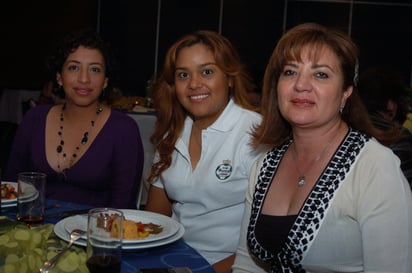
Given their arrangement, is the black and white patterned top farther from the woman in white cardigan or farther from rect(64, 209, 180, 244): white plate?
rect(64, 209, 180, 244): white plate

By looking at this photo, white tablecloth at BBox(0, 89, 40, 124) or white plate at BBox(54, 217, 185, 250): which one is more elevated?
white plate at BBox(54, 217, 185, 250)

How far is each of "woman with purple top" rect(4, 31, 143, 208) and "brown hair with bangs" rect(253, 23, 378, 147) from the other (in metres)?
0.86

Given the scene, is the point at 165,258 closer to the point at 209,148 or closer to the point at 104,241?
the point at 104,241

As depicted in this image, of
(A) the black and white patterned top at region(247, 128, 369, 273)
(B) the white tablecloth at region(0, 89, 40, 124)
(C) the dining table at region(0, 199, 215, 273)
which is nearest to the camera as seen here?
(C) the dining table at region(0, 199, 215, 273)

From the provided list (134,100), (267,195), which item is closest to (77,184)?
(267,195)

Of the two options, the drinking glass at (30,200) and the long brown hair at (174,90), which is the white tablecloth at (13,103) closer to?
the long brown hair at (174,90)

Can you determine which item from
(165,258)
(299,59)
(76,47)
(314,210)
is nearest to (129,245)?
(165,258)

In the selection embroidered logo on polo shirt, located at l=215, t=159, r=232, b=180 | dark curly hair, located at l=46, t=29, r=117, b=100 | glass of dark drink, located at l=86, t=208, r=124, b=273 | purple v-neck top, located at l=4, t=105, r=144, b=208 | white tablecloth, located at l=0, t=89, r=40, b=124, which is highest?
dark curly hair, located at l=46, t=29, r=117, b=100

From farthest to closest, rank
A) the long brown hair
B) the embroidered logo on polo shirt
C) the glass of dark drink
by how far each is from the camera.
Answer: the long brown hair → the embroidered logo on polo shirt → the glass of dark drink

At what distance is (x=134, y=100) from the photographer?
18.9ft

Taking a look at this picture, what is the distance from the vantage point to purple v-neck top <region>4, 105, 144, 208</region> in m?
2.63

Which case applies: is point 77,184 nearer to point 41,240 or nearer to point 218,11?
point 41,240

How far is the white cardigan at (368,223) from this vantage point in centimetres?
161

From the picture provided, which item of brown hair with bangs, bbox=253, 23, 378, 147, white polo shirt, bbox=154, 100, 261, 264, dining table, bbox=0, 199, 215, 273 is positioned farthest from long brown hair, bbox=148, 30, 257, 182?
dining table, bbox=0, 199, 215, 273
